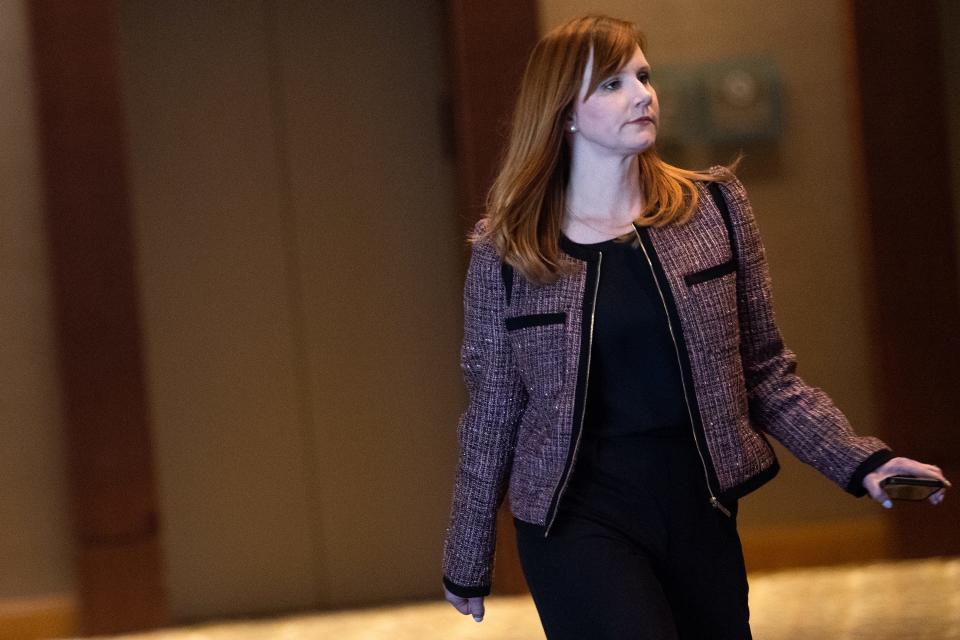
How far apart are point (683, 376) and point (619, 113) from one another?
1.85 ft

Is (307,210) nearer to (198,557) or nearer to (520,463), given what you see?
(198,557)

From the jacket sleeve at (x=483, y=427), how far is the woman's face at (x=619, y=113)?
0.32m

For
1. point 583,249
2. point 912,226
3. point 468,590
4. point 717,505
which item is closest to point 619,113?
point 583,249

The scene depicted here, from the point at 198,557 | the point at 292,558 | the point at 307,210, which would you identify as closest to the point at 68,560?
the point at 198,557

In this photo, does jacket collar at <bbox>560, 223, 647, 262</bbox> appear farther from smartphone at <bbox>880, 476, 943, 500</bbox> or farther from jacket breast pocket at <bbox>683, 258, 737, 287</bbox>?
smartphone at <bbox>880, 476, 943, 500</bbox>

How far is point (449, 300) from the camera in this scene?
219 inches

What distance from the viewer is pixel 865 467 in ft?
8.69

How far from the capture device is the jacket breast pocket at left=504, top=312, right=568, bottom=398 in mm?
2701

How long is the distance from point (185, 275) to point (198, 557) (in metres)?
1.12

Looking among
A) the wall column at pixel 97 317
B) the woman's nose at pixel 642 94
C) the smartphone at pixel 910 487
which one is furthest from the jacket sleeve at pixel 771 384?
the wall column at pixel 97 317

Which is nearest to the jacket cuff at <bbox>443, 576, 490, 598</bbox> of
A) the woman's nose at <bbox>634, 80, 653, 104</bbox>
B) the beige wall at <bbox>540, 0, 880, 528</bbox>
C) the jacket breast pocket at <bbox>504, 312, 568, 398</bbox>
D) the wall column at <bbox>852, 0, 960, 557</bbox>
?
the jacket breast pocket at <bbox>504, 312, 568, 398</bbox>

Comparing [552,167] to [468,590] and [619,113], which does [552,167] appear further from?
[468,590]

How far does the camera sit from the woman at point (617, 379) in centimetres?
263

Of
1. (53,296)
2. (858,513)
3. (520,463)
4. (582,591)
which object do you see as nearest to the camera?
(582,591)
